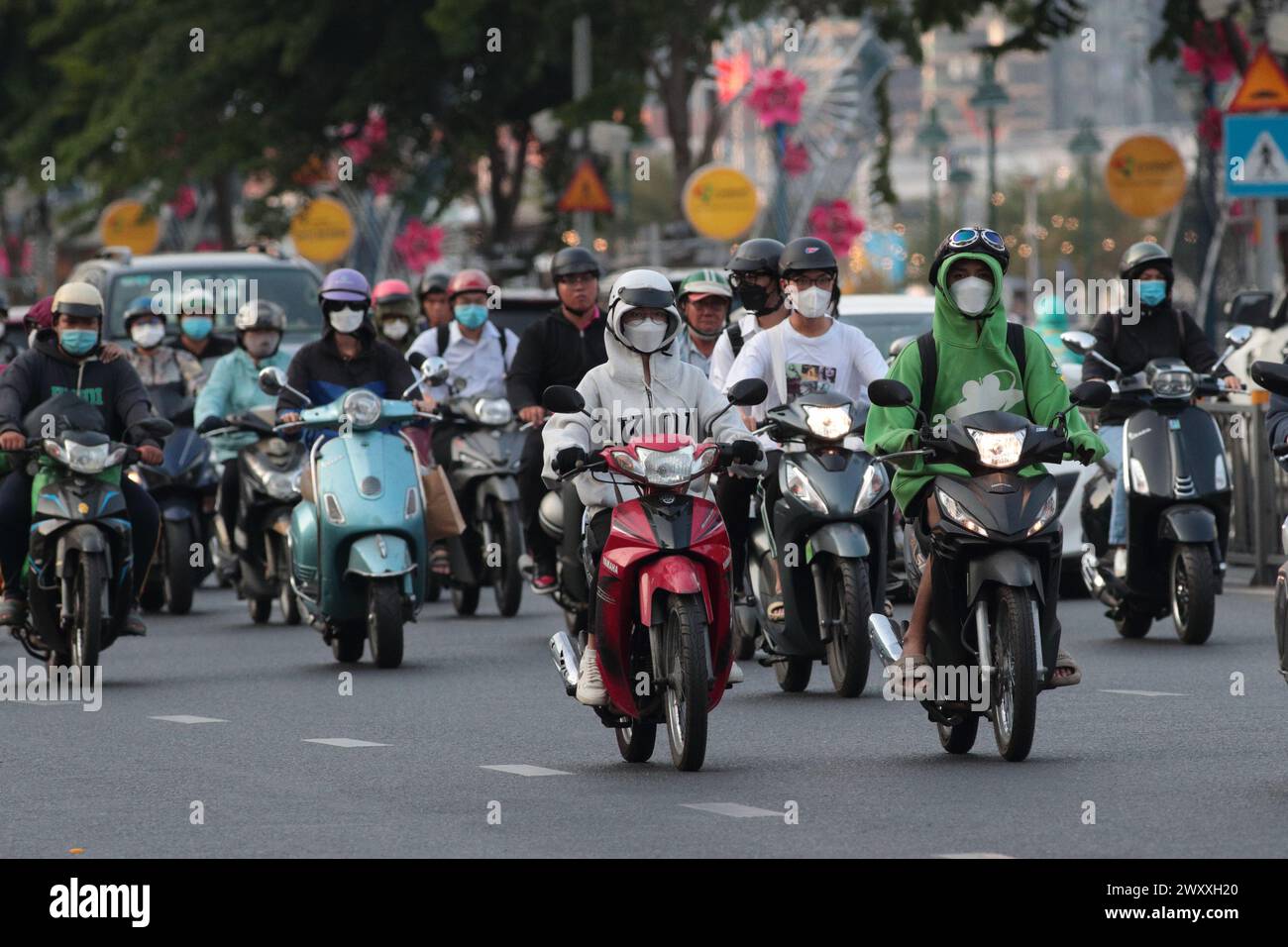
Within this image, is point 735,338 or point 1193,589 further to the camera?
point 1193,589

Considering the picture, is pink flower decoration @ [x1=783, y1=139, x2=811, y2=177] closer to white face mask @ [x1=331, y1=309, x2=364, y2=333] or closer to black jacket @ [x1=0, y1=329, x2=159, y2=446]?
white face mask @ [x1=331, y1=309, x2=364, y2=333]

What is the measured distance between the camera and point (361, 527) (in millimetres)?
14094

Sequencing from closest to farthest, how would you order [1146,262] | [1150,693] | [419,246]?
1. [1150,693]
2. [1146,262]
3. [419,246]

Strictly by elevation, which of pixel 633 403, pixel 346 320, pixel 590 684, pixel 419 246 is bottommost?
pixel 590 684

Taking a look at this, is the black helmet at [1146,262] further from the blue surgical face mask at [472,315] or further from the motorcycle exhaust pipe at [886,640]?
the motorcycle exhaust pipe at [886,640]

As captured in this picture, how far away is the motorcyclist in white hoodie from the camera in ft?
34.1

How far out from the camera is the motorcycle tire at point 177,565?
1806 cm

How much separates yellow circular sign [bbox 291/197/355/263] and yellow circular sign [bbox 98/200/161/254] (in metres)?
2.43

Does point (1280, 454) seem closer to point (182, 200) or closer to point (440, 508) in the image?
point (440, 508)

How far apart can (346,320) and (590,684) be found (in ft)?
16.9

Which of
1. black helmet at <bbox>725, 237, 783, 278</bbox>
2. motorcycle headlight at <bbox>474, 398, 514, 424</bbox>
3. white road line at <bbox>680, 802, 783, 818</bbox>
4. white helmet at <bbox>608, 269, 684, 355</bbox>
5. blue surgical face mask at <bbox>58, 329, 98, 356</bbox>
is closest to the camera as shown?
white road line at <bbox>680, 802, 783, 818</bbox>

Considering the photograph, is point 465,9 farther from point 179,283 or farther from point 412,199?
point 179,283

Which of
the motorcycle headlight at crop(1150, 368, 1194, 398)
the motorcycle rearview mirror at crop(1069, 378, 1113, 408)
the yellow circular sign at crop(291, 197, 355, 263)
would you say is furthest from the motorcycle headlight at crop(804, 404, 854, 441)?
the yellow circular sign at crop(291, 197, 355, 263)

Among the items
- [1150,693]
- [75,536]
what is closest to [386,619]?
[75,536]
